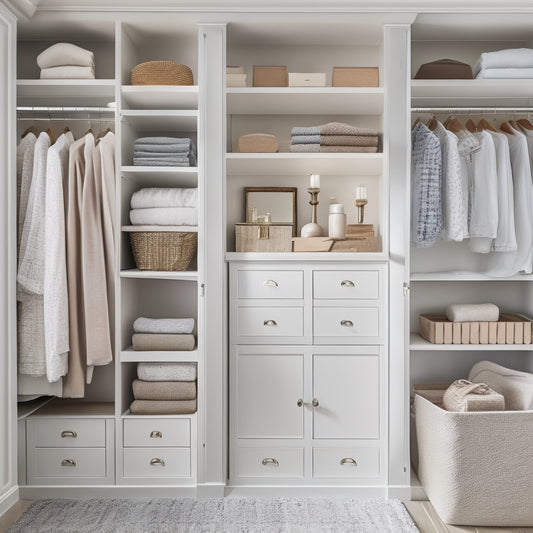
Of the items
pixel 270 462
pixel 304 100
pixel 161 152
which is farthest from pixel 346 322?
pixel 161 152

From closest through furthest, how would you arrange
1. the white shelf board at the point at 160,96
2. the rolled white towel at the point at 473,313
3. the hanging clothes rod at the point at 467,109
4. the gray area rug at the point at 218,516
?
the gray area rug at the point at 218,516 → the white shelf board at the point at 160,96 → the rolled white towel at the point at 473,313 → the hanging clothes rod at the point at 467,109

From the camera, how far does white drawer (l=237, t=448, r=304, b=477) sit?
2.70m

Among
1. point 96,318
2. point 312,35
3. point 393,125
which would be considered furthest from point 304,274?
point 312,35

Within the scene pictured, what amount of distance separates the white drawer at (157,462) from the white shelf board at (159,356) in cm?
43

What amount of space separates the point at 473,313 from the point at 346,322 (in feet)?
2.14

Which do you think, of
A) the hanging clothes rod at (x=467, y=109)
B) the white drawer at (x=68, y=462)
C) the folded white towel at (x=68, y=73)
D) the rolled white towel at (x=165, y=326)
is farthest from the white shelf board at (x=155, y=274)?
the hanging clothes rod at (x=467, y=109)

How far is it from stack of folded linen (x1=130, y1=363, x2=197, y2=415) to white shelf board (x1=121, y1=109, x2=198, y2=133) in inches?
47.6

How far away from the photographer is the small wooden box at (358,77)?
2723 mm

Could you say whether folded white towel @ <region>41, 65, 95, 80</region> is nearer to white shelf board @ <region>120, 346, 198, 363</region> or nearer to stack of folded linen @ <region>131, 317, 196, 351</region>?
stack of folded linen @ <region>131, 317, 196, 351</region>

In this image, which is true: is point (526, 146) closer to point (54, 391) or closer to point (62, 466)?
point (54, 391)

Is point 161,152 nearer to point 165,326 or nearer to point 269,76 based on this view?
point 269,76

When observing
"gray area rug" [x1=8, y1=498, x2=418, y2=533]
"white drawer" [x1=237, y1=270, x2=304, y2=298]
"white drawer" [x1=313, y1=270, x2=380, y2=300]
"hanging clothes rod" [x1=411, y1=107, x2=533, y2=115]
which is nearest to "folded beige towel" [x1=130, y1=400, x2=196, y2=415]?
"gray area rug" [x1=8, y1=498, x2=418, y2=533]

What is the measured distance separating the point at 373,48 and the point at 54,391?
242 cm

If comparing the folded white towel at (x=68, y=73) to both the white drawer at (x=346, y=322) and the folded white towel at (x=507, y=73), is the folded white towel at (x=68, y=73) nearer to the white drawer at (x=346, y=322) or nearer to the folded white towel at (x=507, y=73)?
the white drawer at (x=346, y=322)
